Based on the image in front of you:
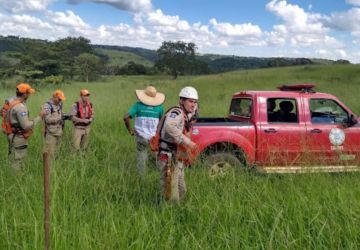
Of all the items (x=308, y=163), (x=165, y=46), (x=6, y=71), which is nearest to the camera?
(x=308, y=163)

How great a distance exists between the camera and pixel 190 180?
225 inches

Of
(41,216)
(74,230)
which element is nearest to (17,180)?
(41,216)

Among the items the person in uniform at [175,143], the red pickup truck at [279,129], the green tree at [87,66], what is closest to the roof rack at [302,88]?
the red pickup truck at [279,129]

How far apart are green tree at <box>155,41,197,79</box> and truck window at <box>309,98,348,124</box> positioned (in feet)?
268

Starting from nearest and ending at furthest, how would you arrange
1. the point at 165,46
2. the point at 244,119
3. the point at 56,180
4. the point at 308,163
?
the point at 56,180
the point at 308,163
the point at 244,119
the point at 165,46

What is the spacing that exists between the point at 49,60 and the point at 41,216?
Result: 48124 millimetres

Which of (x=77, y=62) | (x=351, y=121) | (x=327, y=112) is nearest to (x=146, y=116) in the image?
(x=327, y=112)

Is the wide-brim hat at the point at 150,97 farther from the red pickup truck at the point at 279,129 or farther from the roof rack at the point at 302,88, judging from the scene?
the roof rack at the point at 302,88

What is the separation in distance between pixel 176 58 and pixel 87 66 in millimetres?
29604

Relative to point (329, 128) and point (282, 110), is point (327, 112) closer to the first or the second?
point (329, 128)

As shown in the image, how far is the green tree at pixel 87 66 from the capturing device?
58875mm

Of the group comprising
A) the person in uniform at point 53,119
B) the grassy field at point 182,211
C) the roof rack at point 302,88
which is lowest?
the grassy field at point 182,211

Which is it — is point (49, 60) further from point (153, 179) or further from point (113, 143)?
point (153, 179)

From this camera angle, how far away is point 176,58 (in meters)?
90.9
